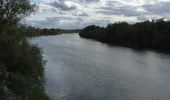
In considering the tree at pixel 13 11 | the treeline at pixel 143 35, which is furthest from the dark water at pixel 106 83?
the treeline at pixel 143 35

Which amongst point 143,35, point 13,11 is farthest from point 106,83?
point 143,35

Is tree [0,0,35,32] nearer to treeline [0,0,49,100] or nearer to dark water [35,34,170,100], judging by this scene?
treeline [0,0,49,100]

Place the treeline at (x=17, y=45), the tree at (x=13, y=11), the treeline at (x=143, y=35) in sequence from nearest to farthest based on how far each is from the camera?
the treeline at (x=17, y=45), the tree at (x=13, y=11), the treeline at (x=143, y=35)

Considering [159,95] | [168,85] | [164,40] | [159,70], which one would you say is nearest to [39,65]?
[159,95]

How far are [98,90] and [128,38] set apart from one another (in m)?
89.8

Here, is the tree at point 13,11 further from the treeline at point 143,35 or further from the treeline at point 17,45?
the treeline at point 143,35

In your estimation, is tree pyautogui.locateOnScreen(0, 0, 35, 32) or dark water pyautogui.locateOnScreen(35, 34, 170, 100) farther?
dark water pyautogui.locateOnScreen(35, 34, 170, 100)

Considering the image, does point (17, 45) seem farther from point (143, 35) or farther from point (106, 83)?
point (143, 35)

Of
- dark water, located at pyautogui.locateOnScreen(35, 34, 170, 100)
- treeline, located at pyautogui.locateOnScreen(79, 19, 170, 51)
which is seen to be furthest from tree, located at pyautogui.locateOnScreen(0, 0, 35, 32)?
treeline, located at pyautogui.locateOnScreen(79, 19, 170, 51)

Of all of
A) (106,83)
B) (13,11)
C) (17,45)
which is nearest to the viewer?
(17,45)

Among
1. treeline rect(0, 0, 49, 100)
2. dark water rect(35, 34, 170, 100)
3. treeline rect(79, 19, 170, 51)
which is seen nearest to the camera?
treeline rect(0, 0, 49, 100)

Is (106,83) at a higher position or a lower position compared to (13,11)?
lower

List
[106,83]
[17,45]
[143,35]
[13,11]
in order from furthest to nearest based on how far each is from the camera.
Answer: [143,35] → [106,83] → [13,11] → [17,45]

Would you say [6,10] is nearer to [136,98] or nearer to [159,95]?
[136,98]
